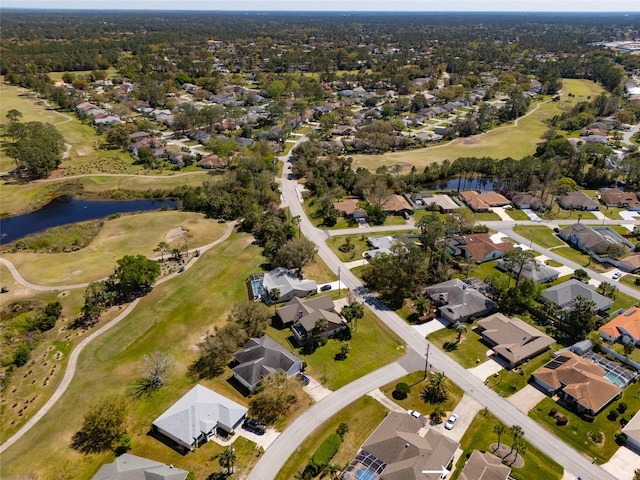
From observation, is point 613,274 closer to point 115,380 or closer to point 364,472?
point 364,472

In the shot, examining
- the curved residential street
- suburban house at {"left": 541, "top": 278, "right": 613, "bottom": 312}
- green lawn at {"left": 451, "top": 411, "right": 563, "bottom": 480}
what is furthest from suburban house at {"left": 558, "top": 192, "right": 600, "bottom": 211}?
green lawn at {"left": 451, "top": 411, "right": 563, "bottom": 480}

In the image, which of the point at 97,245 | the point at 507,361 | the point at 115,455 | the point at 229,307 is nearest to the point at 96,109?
the point at 97,245

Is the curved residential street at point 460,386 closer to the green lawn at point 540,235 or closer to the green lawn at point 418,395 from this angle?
the green lawn at point 418,395

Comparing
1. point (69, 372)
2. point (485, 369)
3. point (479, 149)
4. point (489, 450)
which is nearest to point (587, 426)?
point (485, 369)

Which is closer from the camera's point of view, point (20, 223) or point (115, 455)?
point (115, 455)

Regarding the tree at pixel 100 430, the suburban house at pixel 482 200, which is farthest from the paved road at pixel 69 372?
the suburban house at pixel 482 200

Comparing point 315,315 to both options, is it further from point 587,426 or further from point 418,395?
point 587,426

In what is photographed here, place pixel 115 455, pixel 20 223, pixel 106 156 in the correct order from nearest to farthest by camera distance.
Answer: pixel 115 455 → pixel 20 223 → pixel 106 156
